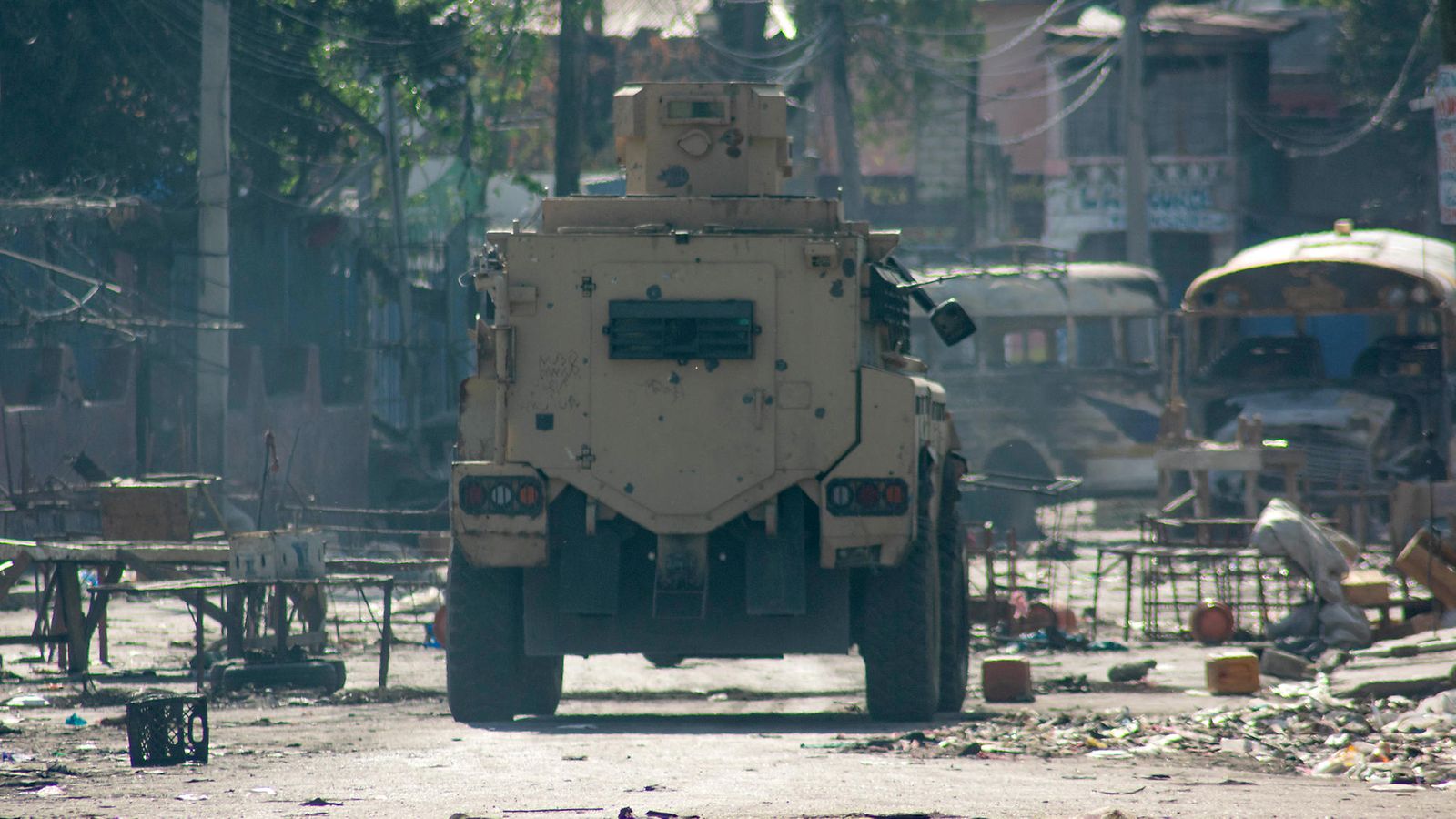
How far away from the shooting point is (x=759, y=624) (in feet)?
33.8

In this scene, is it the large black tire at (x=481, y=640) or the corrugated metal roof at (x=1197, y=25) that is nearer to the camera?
the large black tire at (x=481, y=640)

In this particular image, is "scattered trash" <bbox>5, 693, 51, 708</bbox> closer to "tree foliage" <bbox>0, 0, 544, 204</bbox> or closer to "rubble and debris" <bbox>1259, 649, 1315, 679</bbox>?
"rubble and debris" <bbox>1259, 649, 1315, 679</bbox>

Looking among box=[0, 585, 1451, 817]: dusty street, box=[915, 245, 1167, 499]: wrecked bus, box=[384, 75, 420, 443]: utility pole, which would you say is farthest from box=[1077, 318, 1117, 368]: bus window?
box=[0, 585, 1451, 817]: dusty street

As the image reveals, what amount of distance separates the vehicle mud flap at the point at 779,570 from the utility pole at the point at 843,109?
24.1m

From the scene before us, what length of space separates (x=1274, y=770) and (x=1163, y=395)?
1983cm

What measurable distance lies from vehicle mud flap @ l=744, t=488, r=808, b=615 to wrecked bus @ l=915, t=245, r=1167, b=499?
17.1 m

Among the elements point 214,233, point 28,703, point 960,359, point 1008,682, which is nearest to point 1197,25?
point 960,359

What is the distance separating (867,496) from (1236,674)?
11.1 ft

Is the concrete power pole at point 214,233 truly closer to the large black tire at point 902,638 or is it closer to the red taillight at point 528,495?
the red taillight at point 528,495

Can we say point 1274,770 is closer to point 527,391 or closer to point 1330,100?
point 527,391

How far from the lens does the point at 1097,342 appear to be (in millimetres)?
28141

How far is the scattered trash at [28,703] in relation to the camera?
1088 cm

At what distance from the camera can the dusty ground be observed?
7137 mm

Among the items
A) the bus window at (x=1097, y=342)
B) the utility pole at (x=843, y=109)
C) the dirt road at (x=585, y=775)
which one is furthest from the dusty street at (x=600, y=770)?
the utility pole at (x=843, y=109)
